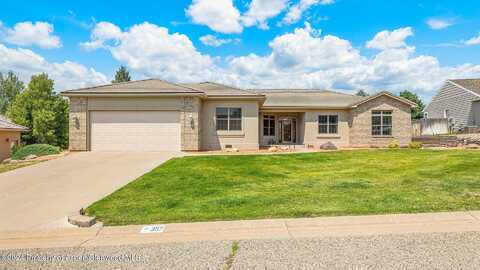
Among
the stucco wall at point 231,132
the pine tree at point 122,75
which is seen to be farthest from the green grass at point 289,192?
the pine tree at point 122,75

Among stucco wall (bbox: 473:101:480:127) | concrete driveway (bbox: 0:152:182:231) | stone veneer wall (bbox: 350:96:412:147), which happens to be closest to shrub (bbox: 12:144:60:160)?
concrete driveway (bbox: 0:152:182:231)

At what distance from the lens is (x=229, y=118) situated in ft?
59.5

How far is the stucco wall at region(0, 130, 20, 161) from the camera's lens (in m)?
22.2

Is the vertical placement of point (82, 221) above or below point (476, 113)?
below

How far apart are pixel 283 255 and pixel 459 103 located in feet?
111

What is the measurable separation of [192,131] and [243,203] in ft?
37.1

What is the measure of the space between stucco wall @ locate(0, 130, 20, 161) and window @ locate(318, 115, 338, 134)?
81.3ft

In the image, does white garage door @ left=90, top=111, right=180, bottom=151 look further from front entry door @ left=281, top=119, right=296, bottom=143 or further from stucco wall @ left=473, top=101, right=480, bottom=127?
stucco wall @ left=473, top=101, right=480, bottom=127

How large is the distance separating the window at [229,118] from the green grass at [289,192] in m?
7.42

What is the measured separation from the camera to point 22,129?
24797 mm

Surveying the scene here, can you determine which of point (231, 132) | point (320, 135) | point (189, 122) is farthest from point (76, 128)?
point (320, 135)

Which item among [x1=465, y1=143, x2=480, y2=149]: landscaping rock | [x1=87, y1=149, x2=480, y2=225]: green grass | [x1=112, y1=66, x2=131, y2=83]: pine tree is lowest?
[x1=87, y1=149, x2=480, y2=225]: green grass

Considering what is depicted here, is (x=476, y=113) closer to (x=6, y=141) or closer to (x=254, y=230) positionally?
(x=254, y=230)

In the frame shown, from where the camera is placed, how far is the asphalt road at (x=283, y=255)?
3.35 meters
